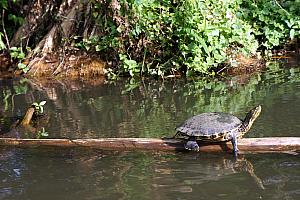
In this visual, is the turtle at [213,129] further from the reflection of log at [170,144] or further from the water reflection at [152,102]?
the water reflection at [152,102]

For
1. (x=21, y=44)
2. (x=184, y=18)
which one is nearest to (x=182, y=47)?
(x=184, y=18)

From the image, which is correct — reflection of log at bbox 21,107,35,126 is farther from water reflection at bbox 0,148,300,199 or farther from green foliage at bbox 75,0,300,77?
green foliage at bbox 75,0,300,77

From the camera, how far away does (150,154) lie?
15.3 feet

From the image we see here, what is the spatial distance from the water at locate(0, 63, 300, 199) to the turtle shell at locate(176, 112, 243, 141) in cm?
22

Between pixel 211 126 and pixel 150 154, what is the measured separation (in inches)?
25.6

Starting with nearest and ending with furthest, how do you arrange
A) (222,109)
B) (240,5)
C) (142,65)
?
(222,109) < (142,65) < (240,5)

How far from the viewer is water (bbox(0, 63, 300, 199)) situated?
12.6ft

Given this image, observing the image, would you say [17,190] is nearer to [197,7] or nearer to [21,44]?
[197,7]

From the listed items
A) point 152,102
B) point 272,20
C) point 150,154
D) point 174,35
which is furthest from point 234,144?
point 272,20

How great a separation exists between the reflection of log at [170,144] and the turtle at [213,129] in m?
0.09

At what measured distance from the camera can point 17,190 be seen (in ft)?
13.2

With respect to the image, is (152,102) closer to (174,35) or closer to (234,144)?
(174,35)

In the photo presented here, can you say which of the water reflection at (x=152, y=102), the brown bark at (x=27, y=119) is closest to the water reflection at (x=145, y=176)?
the water reflection at (x=152, y=102)

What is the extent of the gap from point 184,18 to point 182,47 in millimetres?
533
